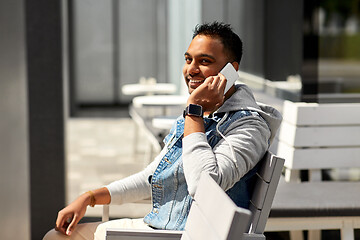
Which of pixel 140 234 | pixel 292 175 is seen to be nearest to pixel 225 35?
pixel 140 234

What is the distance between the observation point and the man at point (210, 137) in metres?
1.94

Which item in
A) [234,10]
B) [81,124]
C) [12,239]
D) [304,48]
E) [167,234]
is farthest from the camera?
[81,124]

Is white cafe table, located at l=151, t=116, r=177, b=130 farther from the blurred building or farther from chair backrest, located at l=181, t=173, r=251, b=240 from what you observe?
chair backrest, located at l=181, t=173, r=251, b=240

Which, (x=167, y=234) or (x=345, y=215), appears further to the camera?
(x=345, y=215)

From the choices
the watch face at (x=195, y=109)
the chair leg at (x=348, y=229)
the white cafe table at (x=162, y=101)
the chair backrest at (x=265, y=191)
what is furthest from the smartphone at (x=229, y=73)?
the white cafe table at (x=162, y=101)

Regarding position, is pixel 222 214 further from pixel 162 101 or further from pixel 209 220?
pixel 162 101

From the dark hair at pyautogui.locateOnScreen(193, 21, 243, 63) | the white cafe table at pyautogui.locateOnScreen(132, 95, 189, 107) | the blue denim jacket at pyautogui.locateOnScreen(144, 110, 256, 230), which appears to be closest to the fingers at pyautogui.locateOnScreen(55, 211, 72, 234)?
the blue denim jacket at pyautogui.locateOnScreen(144, 110, 256, 230)

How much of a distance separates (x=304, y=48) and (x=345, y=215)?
1340 mm

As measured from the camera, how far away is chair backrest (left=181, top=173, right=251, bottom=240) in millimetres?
1435

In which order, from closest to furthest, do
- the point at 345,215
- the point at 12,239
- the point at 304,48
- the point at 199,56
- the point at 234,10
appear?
the point at 199,56
the point at 12,239
the point at 345,215
the point at 304,48
the point at 234,10

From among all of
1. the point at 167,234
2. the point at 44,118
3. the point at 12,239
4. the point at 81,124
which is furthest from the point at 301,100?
the point at 81,124

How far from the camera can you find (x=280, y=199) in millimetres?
3221

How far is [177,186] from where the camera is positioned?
2.11 metres

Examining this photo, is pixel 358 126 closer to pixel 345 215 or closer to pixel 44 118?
pixel 345 215
